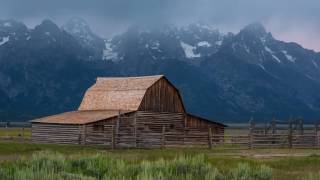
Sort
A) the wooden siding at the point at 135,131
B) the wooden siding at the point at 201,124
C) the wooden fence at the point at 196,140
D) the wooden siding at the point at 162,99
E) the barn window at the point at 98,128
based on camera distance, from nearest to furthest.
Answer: the wooden fence at the point at 196,140 → the wooden siding at the point at 135,131 → the barn window at the point at 98,128 → the wooden siding at the point at 162,99 → the wooden siding at the point at 201,124

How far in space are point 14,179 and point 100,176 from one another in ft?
11.6

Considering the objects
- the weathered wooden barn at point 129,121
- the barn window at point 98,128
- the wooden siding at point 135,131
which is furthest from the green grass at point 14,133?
the barn window at point 98,128

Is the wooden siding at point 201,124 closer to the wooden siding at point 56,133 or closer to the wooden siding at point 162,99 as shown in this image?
the wooden siding at point 162,99

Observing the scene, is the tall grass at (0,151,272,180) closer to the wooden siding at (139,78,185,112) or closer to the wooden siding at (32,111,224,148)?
the wooden siding at (32,111,224,148)

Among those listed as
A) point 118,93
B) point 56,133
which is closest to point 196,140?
point 118,93

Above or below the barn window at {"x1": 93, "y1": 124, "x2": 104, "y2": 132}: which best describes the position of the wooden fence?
below

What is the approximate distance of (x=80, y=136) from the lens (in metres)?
55.6

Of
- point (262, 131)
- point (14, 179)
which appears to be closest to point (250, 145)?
point (262, 131)

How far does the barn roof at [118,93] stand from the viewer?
61.2 m

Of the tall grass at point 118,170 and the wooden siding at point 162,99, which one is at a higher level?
the wooden siding at point 162,99

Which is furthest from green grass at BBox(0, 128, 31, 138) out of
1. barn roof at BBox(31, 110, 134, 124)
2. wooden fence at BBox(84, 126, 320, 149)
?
wooden fence at BBox(84, 126, 320, 149)

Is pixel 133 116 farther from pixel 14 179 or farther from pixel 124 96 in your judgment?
pixel 14 179

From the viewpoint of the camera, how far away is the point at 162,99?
62.8m

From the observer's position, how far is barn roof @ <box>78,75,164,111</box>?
61188 mm
